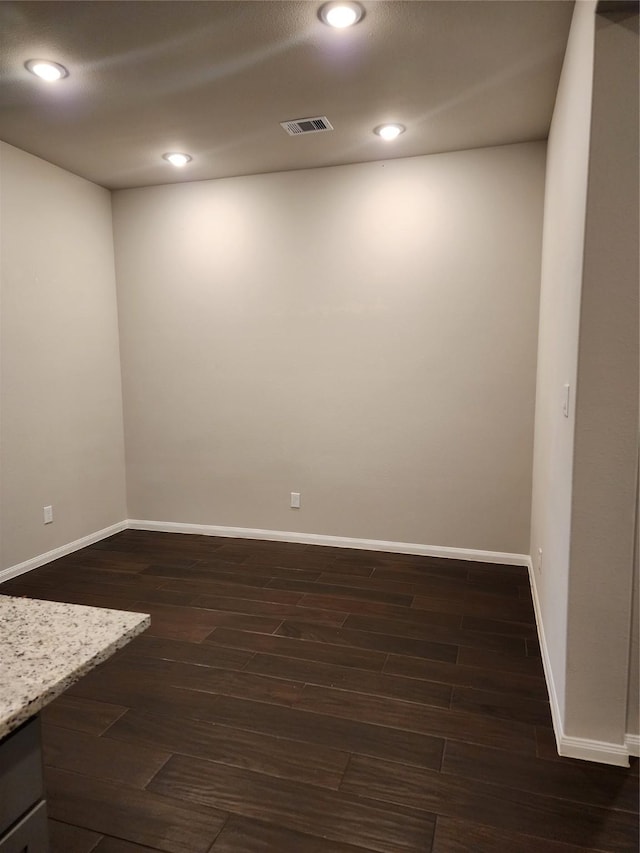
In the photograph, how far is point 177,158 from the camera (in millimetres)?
3670

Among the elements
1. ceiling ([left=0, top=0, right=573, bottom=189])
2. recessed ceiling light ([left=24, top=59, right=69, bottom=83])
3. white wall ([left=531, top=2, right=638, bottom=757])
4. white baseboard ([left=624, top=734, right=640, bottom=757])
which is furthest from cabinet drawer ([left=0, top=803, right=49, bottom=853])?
recessed ceiling light ([left=24, top=59, right=69, bottom=83])

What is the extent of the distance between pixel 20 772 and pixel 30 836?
0.12m

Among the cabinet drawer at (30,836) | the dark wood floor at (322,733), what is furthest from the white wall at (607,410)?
the cabinet drawer at (30,836)

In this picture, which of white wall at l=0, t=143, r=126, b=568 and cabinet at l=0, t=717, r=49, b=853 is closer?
cabinet at l=0, t=717, r=49, b=853

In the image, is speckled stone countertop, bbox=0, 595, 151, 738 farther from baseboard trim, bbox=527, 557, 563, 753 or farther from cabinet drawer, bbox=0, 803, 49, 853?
baseboard trim, bbox=527, 557, 563, 753

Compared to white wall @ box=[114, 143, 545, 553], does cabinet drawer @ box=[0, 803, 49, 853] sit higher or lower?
lower

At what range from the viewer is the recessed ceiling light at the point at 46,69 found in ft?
8.11

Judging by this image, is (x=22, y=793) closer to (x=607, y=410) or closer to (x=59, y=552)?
(x=607, y=410)

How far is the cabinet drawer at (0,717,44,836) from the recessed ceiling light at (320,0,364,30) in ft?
8.11

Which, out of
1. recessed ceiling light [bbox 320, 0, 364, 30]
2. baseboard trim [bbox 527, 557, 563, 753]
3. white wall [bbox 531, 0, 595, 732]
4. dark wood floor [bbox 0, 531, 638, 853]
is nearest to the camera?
dark wood floor [bbox 0, 531, 638, 853]

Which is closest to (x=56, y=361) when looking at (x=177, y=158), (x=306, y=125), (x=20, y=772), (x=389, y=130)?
(x=177, y=158)

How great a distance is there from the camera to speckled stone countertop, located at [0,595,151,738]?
2.60 ft

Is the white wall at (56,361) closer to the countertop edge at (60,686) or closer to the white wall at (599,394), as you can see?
the countertop edge at (60,686)

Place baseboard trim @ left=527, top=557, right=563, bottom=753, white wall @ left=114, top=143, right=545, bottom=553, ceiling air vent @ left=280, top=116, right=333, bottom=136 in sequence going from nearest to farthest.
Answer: baseboard trim @ left=527, top=557, right=563, bottom=753 → ceiling air vent @ left=280, top=116, right=333, bottom=136 → white wall @ left=114, top=143, right=545, bottom=553
